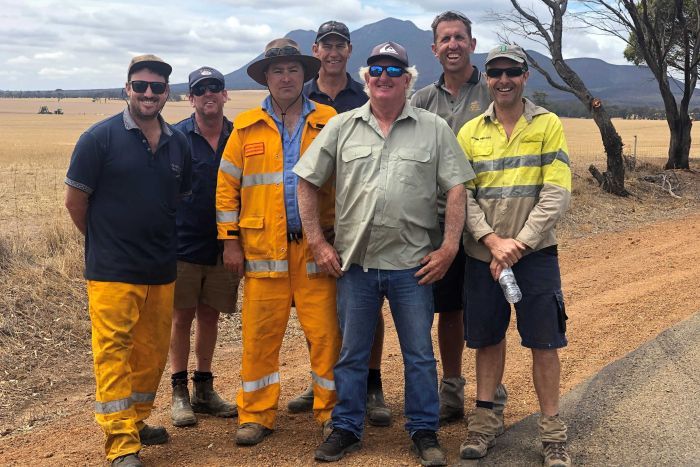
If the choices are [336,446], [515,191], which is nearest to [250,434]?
[336,446]

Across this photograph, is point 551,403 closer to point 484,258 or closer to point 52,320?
point 484,258

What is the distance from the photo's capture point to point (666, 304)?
7504mm

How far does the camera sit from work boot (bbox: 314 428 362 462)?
4.30 metres

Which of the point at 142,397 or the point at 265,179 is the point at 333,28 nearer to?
the point at 265,179

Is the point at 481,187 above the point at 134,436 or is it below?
above

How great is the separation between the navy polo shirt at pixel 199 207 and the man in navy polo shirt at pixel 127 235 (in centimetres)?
50

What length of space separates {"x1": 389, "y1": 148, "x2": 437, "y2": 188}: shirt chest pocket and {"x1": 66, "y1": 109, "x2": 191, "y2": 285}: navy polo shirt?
147 centimetres

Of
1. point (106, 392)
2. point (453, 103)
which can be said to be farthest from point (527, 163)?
point (106, 392)

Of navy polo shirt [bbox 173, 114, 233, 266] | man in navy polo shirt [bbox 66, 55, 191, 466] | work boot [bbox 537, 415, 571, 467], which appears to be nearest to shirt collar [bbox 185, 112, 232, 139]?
navy polo shirt [bbox 173, 114, 233, 266]

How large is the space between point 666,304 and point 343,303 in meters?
4.47

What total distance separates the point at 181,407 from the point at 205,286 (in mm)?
875

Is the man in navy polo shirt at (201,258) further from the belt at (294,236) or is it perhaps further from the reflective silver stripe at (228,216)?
the belt at (294,236)

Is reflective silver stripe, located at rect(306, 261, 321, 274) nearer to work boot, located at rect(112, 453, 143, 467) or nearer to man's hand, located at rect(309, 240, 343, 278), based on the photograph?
man's hand, located at rect(309, 240, 343, 278)

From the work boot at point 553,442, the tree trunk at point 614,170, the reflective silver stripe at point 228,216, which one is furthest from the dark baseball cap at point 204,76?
the tree trunk at point 614,170
